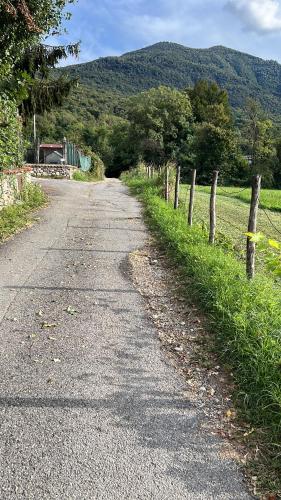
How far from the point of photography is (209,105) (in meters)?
59.8

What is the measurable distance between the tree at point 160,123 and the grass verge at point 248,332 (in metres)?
45.0

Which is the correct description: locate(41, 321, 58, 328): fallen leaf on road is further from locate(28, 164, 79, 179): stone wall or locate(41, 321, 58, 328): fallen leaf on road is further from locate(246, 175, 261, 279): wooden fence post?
locate(28, 164, 79, 179): stone wall

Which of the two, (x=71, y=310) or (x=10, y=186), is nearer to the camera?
(x=71, y=310)

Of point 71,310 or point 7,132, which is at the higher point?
point 7,132

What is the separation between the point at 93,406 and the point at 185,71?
167872mm

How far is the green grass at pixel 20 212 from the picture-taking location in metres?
9.96

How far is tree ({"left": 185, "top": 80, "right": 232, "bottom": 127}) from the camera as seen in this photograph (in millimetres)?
56812

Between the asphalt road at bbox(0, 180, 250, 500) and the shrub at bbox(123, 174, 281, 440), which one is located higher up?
the shrub at bbox(123, 174, 281, 440)

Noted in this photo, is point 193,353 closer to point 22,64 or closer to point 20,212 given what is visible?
point 20,212

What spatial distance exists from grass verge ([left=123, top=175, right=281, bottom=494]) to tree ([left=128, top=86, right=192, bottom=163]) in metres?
45.0

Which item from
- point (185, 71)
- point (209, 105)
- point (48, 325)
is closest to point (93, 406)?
point (48, 325)

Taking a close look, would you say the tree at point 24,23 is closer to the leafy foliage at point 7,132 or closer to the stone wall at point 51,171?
the leafy foliage at point 7,132

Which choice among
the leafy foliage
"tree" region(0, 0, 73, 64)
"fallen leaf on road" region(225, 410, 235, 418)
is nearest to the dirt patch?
"fallen leaf on road" region(225, 410, 235, 418)

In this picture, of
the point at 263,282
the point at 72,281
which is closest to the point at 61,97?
the point at 72,281
